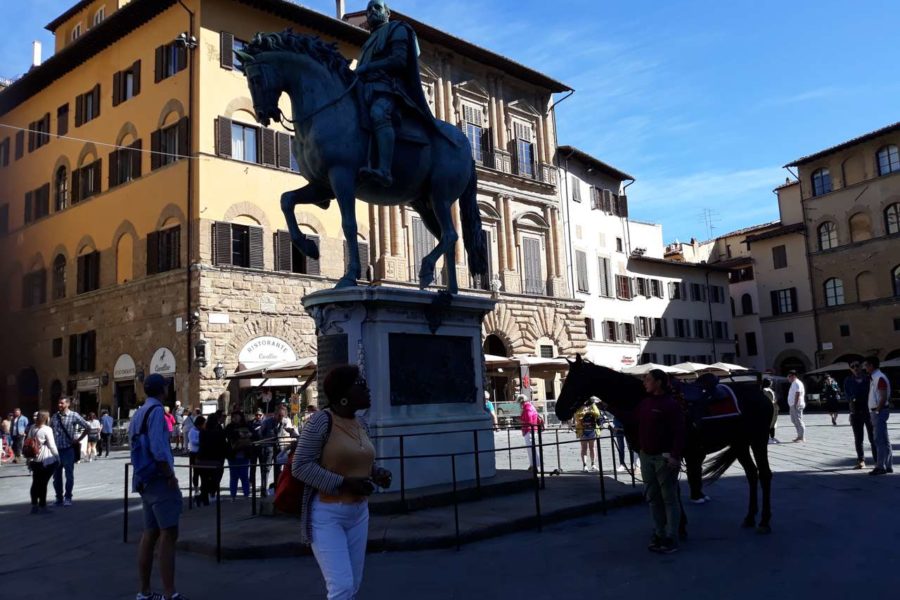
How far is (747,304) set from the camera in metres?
56.9

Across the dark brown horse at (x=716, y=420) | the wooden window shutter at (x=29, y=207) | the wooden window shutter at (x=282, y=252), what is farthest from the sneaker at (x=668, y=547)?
the wooden window shutter at (x=29, y=207)

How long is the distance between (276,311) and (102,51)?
1254 centimetres

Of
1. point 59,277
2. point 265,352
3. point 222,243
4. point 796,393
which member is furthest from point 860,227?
point 59,277

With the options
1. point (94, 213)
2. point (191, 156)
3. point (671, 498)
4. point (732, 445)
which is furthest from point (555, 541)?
point (94, 213)

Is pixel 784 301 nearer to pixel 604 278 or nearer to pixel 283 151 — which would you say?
pixel 604 278

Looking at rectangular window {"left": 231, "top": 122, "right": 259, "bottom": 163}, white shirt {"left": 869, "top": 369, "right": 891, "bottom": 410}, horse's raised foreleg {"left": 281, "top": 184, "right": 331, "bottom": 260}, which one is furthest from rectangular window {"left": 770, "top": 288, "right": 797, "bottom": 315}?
horse's raised foreleg {"left": 281, "top": 184, "right": 331, "bottom": 260}

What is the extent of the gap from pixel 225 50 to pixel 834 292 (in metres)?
39.3

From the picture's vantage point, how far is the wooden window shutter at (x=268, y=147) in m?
27.9

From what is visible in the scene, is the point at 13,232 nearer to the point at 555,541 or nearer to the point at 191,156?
the point at 191,156

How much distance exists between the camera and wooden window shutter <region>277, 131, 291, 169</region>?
28.4 m

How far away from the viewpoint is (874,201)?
1877 inches

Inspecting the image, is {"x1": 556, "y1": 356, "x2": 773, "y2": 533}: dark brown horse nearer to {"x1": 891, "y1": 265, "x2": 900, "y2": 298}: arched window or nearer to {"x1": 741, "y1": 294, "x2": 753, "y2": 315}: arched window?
{"x1": 891, "y1": 265, "x2": 900, "y2": 298}: arched window

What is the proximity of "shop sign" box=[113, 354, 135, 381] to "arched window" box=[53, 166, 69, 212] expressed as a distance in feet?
25.6

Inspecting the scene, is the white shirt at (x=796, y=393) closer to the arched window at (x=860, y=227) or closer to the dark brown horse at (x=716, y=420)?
the dark brown horse at (x=716, y=420)
